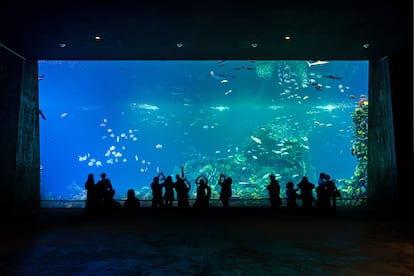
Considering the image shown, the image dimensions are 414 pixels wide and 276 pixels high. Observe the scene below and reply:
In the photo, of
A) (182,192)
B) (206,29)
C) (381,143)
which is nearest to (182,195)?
(182,192)

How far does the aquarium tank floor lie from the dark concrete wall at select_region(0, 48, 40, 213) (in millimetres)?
4376

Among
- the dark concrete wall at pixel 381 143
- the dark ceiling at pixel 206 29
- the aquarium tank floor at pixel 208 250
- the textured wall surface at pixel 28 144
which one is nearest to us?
the aquarium tank floor at pixel 208 250

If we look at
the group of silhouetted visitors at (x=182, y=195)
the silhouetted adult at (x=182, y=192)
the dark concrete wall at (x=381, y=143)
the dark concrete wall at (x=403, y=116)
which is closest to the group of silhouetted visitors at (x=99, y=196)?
the group of silhouetted visitors at (x=182, y=195)

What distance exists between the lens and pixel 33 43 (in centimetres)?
1101

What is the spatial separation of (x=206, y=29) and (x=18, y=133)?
7584 millimetres

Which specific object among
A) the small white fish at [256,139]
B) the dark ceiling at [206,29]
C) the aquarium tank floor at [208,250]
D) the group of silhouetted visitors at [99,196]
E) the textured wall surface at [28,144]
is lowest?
the aquarium tank floor at [208,250]

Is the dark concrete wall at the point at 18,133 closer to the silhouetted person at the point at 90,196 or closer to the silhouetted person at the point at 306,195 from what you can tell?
the silhouetted person at the point at 90,196

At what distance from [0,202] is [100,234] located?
241 inches

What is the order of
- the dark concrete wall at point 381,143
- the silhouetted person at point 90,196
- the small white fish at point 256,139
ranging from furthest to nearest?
the small white fish at point 256,139 → the dark concrete wall at point 381,143 → the silhouetted person at point 90,196

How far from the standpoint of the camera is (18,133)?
1178 cm

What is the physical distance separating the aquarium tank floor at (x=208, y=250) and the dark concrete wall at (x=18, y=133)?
4.38 meters

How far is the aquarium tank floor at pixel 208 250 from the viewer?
3785 millimetres

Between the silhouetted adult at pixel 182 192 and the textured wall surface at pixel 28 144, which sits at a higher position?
the textured wall surface at pixel 28 144

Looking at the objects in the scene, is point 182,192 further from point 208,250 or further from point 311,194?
point 208,250
